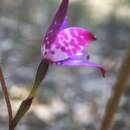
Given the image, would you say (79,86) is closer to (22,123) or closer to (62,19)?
(22,123)

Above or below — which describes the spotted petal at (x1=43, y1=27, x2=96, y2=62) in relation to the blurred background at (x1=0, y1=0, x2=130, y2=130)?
above

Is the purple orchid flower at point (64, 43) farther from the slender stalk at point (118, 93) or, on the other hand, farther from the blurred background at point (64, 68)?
the blurred background at point (64, 68)

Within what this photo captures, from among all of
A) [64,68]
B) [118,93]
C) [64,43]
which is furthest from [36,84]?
[64,68]

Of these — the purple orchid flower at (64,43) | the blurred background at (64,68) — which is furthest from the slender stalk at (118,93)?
the blurred background at (64,68)

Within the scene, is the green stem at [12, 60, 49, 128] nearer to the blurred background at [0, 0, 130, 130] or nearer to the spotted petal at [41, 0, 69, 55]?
the spotted petal at [41, 0, 69, 55]

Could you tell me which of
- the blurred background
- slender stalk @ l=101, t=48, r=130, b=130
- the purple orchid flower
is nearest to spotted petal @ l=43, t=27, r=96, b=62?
the purple orchid flower

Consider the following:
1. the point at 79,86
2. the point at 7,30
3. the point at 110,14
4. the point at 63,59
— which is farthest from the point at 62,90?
the point at 63,59

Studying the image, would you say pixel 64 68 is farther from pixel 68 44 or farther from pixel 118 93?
pixel 118 93
